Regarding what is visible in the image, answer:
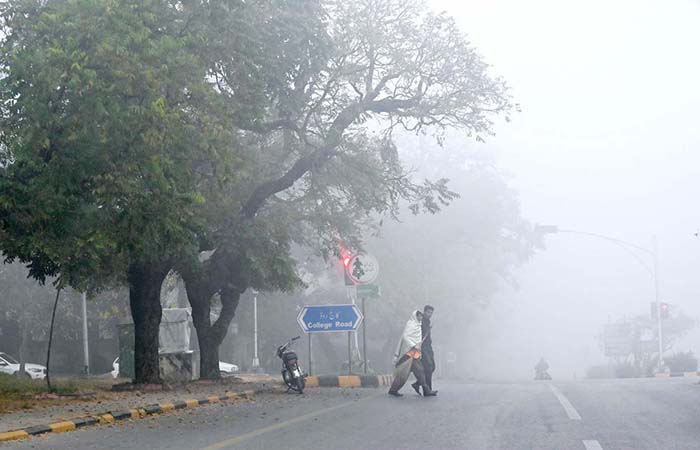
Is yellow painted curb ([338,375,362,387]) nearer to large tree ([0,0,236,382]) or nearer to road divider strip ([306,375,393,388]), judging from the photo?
road divider strip ([306,375,393,388])

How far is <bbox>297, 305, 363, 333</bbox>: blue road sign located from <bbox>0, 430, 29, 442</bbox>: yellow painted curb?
571 inches

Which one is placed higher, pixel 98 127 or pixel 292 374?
pixel 98 127

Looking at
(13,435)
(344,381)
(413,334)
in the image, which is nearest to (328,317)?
(344,381)

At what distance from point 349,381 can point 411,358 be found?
25.9 ft

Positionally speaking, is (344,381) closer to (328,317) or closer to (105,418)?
(328,317)

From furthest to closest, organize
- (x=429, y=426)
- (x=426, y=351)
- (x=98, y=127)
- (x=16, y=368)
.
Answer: (x=16, y=368), (x=426, y=351), (x=98, y=127), (x=429, y=426)

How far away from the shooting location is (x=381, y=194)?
2638 cm

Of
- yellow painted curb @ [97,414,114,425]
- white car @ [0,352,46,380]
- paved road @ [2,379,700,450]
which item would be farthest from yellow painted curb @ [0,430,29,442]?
white car @ [0,352,46,380]

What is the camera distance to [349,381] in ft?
90.4

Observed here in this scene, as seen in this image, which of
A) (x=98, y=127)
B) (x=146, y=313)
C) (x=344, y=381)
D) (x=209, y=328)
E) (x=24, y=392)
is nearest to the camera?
(x=98, y=127)

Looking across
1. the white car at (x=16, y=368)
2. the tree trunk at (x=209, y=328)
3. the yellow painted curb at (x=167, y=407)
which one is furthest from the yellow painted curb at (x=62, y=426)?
the white car at (x=16, y=368)

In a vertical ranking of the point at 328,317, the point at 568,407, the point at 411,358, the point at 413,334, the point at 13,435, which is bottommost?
the point at 13,435

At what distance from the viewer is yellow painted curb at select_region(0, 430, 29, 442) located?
12.7 metres

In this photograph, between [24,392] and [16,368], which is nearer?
[24,392]
